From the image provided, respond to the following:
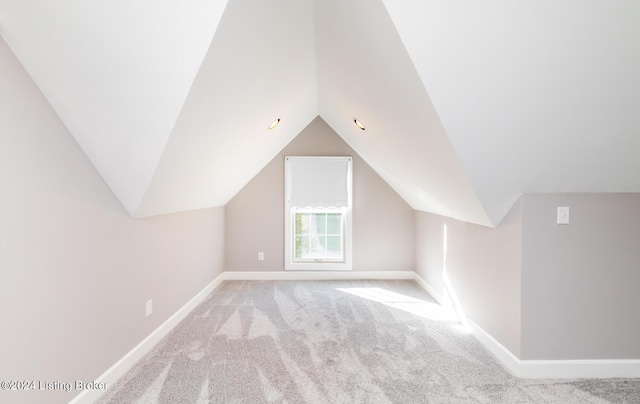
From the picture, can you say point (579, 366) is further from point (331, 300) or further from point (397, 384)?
point (331, 300)

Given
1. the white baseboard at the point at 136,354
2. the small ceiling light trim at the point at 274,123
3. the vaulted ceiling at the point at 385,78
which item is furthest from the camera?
the small ceiling light trim at the point at 274,123

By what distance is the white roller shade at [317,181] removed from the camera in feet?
16.6

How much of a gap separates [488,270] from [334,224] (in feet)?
8.65

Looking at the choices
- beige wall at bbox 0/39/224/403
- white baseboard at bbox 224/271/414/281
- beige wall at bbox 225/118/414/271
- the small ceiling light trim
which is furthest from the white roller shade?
beige wall at bbox 0/39/224/403

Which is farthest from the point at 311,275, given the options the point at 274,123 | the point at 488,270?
the point at 488,270

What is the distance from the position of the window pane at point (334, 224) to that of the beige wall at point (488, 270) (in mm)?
1509

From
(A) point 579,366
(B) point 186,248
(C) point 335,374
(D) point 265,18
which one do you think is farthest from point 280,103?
(A) point 579,366

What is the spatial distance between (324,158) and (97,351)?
3.59m

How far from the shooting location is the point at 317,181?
5.07 meters

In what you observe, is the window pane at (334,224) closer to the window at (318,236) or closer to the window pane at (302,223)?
the window at (318,236)

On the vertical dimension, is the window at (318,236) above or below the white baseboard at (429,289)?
above

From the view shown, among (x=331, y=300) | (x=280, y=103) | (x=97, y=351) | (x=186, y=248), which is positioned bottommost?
(x=331, y=300)

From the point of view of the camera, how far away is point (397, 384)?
2271mm

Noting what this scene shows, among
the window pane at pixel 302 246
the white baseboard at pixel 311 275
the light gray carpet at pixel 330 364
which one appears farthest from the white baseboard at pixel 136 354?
the window pane at pixel 302 246
